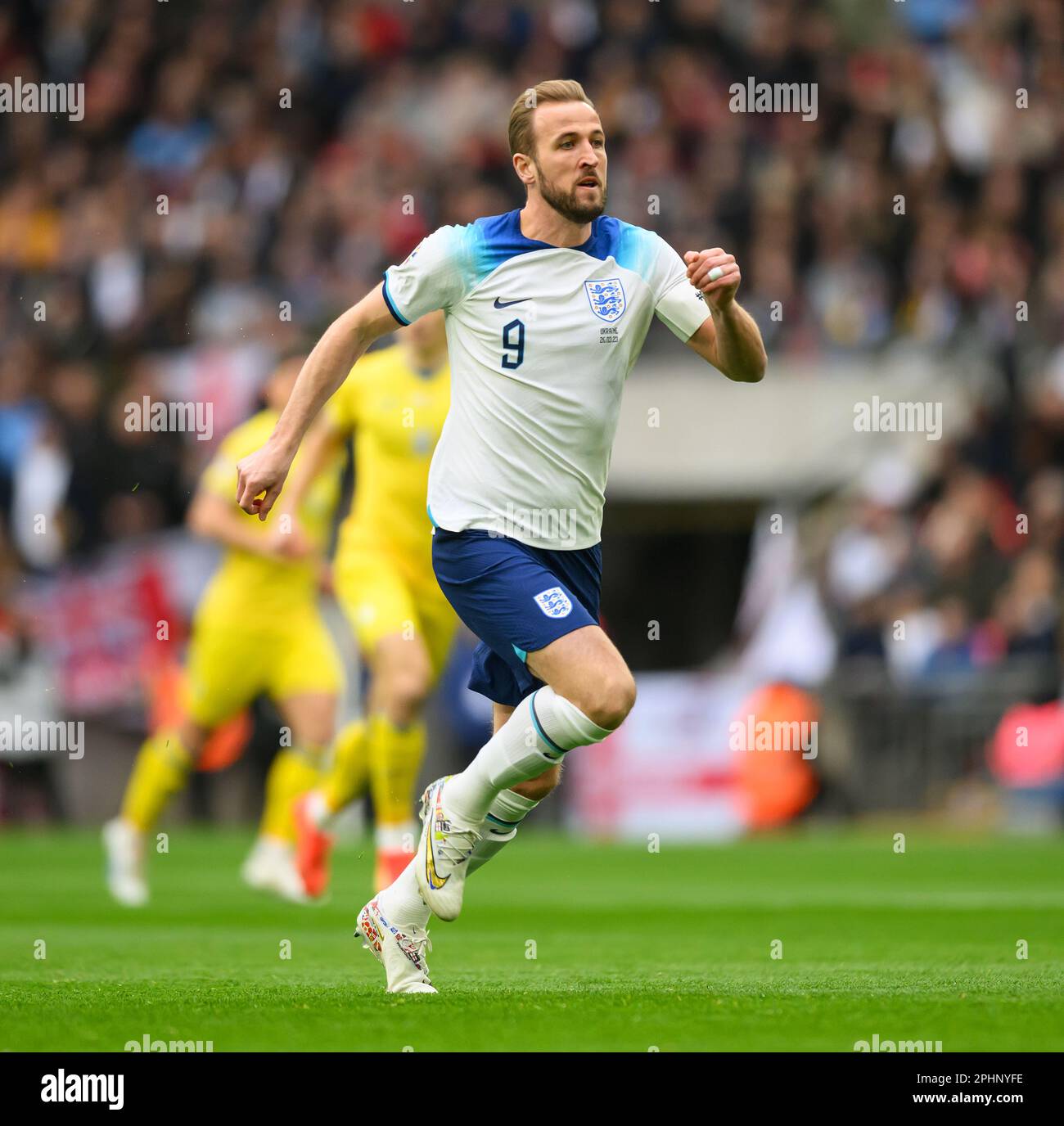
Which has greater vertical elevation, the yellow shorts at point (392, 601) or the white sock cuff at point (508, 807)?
the yellow shorts at point (392, 601)

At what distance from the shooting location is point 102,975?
7086 mm

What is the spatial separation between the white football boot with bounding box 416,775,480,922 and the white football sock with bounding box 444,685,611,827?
44mm

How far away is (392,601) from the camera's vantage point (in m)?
10.2

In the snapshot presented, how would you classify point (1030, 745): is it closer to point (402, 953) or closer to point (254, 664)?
point (254, 664)

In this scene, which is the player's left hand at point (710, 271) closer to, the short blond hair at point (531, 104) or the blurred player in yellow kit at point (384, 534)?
the short blond hair at point (531, 104)

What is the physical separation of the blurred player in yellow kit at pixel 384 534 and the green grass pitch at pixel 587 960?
76cm

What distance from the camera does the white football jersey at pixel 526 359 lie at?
6.58m

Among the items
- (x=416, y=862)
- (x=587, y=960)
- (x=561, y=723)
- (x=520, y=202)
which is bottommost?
(x=587, y=960)

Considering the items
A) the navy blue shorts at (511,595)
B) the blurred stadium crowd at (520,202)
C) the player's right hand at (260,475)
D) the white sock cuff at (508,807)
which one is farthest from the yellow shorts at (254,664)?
the blurred stadium crowd at (520,202)

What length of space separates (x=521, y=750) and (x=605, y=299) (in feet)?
4.71

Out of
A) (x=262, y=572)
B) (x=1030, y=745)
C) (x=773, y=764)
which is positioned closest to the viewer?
(x=262, y=572)

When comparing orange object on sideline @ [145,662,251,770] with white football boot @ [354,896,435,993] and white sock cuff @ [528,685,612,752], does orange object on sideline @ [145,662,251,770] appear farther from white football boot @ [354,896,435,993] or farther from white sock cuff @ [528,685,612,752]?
white sock cuff @ [528,685,612,752]

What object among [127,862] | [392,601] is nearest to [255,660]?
[127,862]

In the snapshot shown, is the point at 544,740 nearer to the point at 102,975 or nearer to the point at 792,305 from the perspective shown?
the point at 102,975
